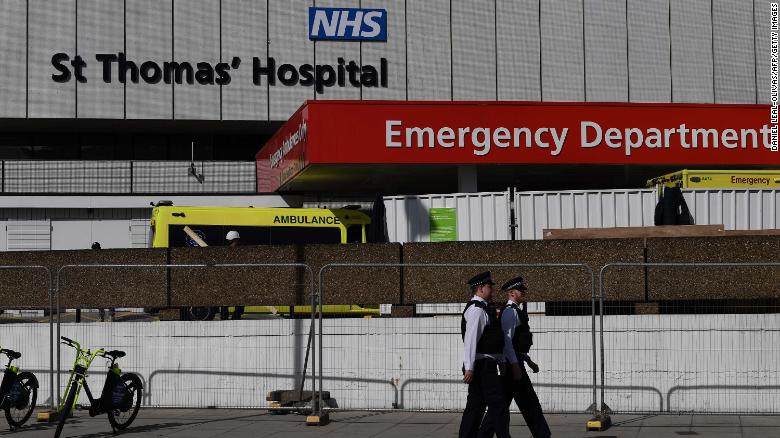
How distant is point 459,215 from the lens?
781 inches

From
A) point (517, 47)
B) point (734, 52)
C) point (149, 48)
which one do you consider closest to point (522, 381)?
point (517, 47)

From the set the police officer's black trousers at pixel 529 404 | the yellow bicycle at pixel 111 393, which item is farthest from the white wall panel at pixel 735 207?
the yellow bicycle at pixel 111 393

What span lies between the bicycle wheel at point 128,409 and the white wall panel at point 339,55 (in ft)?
71.3

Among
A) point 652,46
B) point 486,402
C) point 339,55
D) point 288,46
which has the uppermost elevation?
point 652,46

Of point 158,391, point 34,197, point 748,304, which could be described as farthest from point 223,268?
point 34,197

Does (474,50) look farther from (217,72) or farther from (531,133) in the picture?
(531,133)

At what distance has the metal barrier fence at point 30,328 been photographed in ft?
47.8

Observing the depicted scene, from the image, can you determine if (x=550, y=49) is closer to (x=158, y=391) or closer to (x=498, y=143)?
(x=498, y=143)

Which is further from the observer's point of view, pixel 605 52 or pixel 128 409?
pixel 605 52

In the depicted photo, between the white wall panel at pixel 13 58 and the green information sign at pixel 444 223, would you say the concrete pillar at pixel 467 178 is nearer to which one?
the green information sign at pixel 444 223

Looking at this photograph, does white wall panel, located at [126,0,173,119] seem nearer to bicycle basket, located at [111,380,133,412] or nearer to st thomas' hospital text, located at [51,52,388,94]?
st thomas' hospital text, located at [51,52,388,94]

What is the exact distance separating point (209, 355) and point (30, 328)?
2.41m

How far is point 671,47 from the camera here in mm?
35031

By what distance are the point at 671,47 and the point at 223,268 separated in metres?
23.9
